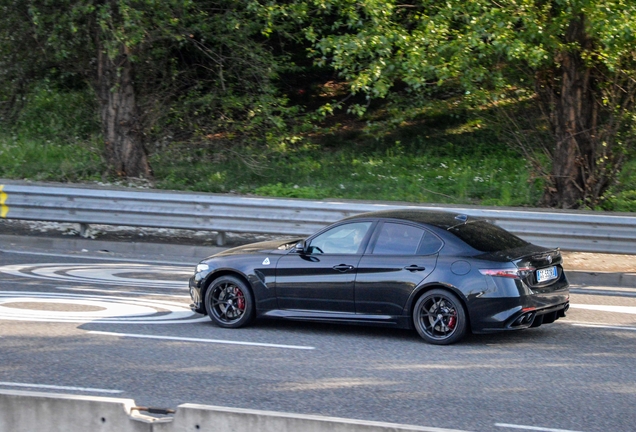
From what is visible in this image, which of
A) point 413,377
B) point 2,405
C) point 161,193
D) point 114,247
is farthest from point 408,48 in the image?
point 2,405

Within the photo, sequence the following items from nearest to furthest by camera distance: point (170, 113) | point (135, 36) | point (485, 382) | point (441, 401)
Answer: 1. point (441, 401)
2. point (485, 382)
3. point (135, 36)
4. point (170, 113)

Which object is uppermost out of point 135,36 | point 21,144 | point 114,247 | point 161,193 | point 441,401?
point 135,36

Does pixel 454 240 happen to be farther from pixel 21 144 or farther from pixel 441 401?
pixel 21 144

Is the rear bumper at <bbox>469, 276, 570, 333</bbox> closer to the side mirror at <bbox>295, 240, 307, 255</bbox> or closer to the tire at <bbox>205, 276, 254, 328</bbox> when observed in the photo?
the side mirror at <bbox>295, 240, 307, 255</bbox>

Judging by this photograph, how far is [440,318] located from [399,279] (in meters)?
0.56

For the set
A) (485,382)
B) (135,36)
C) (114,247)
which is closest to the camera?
(485,382)

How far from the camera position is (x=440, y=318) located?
7.88m

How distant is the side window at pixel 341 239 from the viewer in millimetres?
8383

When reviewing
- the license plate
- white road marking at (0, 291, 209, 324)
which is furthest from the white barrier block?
the license plate

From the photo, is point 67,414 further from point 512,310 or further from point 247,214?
point 247,214

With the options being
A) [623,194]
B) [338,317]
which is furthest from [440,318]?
[623,194]

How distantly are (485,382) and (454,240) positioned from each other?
169 centimetres

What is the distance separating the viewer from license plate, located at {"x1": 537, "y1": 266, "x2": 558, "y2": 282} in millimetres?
7806

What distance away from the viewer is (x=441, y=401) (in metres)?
6.18
